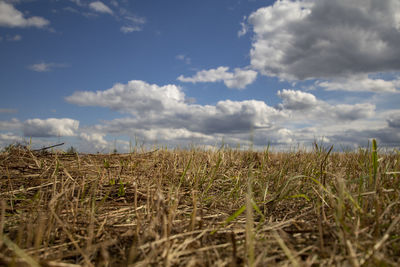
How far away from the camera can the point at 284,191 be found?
7.03 feet

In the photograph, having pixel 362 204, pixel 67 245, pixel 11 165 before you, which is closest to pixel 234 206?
pixel 362 204

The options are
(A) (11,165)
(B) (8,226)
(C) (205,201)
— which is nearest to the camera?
(B) (8,226)

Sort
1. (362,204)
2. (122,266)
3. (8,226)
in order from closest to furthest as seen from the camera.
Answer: (122,266) < (362,204) < (8,226)

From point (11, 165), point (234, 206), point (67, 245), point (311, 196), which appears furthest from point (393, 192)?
point (11, 165)

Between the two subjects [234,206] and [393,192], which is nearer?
[393,192]

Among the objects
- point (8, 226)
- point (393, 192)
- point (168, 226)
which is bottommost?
point (8, 226)

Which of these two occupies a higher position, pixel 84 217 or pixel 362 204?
pixel 362 204

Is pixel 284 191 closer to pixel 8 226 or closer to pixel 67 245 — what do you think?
pixel 67 245

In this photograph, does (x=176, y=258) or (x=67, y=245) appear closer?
(x=176, y=258)

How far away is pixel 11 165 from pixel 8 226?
1.77 meters

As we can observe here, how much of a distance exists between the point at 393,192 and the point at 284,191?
28.5 inches

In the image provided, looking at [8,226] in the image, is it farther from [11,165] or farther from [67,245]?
[11,165]

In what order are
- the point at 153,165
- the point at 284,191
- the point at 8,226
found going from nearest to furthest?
the point at 8,226
the point at 284,191
the point at 153,165

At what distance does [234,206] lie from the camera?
7.43 feet
